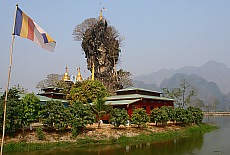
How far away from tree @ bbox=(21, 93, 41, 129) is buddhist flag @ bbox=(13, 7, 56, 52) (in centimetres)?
1318

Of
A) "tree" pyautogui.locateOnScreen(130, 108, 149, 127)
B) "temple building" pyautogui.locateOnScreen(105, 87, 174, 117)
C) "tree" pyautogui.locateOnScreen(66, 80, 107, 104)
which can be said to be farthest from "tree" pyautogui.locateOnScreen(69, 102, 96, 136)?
"tree" pyautogui.locateOnScreen(66, 80, 107, 104)

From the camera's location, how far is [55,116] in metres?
24.2

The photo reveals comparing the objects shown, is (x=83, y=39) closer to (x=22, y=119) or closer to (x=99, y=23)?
(x=99, y=23)

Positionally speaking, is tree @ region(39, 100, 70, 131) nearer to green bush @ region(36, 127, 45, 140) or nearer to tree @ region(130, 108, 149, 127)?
green bush @ region(36, 127, 45, 140)

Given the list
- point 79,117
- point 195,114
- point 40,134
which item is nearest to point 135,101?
point 195,114

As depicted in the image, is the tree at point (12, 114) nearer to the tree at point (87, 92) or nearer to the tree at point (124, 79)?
the tree at point (87, 92)

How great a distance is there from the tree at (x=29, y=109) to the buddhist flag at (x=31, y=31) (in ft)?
43.2

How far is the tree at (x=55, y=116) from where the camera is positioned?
2422 centimetres

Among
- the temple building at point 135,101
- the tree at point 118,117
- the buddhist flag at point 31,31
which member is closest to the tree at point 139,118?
the tree at point 118,117

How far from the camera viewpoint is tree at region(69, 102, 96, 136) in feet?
83.2

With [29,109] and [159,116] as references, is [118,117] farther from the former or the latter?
[29,109]

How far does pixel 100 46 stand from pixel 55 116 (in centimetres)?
3444

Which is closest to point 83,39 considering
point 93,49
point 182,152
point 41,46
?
point 93,49

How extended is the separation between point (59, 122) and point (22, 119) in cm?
318
